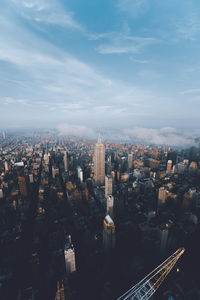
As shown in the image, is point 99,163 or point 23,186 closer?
point 23,186

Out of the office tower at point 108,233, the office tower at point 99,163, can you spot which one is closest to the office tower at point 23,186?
the office tower at point 99,163

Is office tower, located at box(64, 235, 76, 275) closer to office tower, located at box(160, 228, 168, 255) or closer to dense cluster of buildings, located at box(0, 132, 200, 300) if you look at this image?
dense cluster of buildings, located at box(0, 132, 200, 300)

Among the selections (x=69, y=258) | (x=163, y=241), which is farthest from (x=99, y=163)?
(x=69, y=258)

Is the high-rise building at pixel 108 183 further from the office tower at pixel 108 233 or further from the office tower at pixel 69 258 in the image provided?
A: the office tower at pixel 69 258

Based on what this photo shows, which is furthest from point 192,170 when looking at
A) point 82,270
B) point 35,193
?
point 35,193

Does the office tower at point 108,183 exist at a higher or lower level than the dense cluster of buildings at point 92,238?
higher

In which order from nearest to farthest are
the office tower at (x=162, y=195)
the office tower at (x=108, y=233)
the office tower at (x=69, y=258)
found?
the office tower at (x=69, y=258)
the office tower at (x=108, y=233)
the office tower at (x=162, y=195)

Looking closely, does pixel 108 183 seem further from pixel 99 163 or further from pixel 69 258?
pixel 69 258

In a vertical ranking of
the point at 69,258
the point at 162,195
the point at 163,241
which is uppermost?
the point at 162,195
